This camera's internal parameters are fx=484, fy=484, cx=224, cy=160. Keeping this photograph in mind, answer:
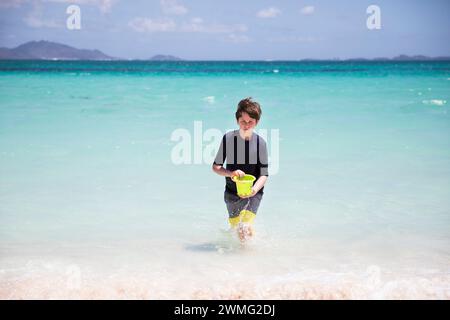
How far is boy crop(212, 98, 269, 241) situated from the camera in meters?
3.66

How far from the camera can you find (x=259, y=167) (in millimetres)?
3867

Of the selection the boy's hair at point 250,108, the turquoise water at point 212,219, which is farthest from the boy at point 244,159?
the turquoise water at point 212,219

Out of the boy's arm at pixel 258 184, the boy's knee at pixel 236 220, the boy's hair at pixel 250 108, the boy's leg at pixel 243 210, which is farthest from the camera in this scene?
the boy's knee at pixel 236 220

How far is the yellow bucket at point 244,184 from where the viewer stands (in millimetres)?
3512

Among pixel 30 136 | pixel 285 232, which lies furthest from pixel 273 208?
pixel 30 136

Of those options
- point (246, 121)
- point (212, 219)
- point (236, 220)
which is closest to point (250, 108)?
point (246, 121)

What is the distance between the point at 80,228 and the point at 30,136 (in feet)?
18.2

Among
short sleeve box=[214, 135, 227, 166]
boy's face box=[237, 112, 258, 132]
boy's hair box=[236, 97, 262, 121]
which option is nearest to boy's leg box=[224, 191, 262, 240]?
short sleeve box=[214, 135, 227, 166]

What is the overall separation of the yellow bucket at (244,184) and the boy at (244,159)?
0.05m

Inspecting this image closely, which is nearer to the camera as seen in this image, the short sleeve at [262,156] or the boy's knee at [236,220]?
the short sleeve at [262,156]

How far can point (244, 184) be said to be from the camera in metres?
3.51

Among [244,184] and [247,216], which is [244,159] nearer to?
[244,184]

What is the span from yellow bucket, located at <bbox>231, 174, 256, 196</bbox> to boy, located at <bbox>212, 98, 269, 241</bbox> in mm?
55

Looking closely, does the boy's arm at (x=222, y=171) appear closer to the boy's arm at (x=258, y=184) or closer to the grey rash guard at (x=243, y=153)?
the grey rash guard at (x=243, y=153)
